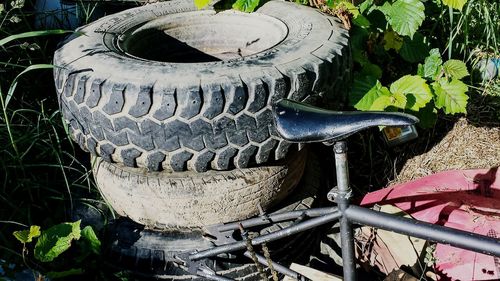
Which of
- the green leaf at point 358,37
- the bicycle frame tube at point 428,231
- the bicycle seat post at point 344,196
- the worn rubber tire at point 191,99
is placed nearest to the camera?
the bicycle frame tube at point 428,231

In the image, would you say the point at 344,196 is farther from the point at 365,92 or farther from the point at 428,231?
the point at 365,92

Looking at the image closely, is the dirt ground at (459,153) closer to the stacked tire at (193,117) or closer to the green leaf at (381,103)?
the green leaf at (381,103)

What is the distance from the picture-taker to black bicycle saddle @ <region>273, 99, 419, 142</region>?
60.4 inches

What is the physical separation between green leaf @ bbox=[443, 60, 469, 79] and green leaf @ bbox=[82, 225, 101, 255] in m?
1.76

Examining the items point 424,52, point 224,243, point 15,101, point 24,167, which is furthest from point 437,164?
point 15,101

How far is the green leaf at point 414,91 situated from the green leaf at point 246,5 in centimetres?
69

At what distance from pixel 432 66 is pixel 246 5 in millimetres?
952

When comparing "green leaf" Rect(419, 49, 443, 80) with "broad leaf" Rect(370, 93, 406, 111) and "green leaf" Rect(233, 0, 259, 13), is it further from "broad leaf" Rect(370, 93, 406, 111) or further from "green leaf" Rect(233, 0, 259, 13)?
"green leaf" Rect(233, 0, 259, 13)

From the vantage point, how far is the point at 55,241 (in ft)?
7.22

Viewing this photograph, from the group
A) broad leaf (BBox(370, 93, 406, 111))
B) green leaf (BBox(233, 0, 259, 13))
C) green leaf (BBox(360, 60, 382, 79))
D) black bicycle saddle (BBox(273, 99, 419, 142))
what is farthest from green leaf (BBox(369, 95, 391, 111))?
black bicycle saddle (BBox(273, 99, 419, 142))

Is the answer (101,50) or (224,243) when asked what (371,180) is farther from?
(101,50)

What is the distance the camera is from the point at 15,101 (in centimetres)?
297

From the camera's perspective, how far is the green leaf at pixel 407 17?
278cm

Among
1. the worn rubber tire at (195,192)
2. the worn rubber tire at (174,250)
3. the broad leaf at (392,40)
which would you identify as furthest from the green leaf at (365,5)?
the worn rubber tire at (174,250)
